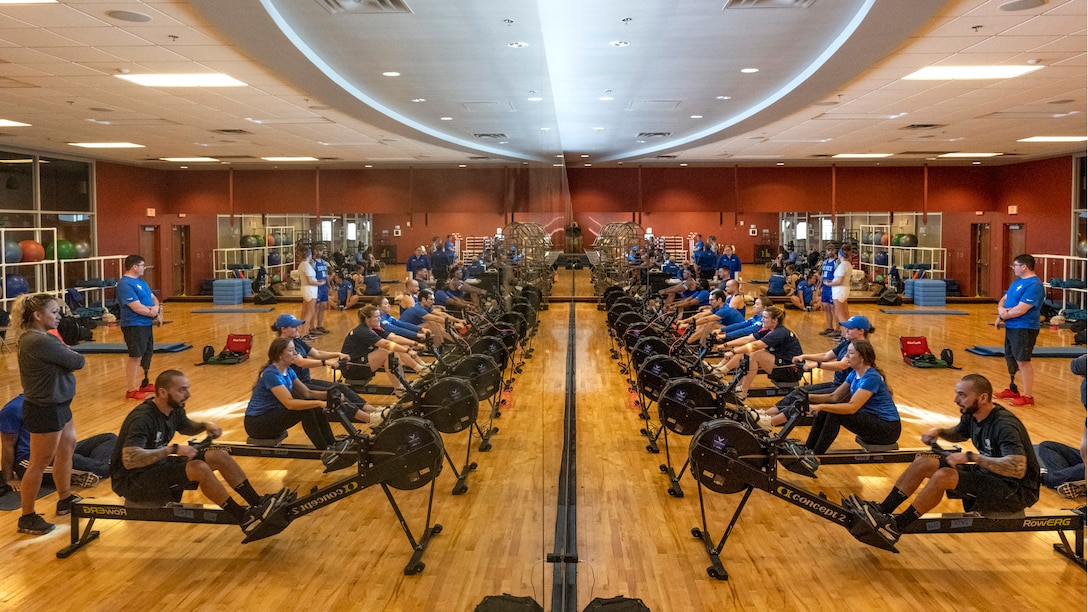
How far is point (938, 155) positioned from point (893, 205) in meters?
1.82

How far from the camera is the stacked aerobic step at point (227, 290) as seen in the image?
4.59 meters

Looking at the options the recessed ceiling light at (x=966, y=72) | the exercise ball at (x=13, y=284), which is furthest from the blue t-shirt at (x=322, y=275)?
the recessed ceiling light at (x=966, y=72)

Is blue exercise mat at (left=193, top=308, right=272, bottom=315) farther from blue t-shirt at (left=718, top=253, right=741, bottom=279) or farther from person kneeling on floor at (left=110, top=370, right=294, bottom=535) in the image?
blue t-shirt at (left=718, top=253, right=741, bottom=279)

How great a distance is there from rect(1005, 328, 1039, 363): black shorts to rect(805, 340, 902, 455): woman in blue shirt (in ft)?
9.51

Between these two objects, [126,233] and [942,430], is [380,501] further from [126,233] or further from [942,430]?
[942,430]

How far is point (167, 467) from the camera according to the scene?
3859mm

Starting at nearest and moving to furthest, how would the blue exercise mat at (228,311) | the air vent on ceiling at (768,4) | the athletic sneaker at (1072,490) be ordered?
the athletic sneaker at (1072,490) → the blue exercise mat at (228,311) → the air vent on ceiling at (768,4)

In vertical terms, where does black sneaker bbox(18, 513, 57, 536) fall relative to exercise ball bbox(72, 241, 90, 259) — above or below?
below

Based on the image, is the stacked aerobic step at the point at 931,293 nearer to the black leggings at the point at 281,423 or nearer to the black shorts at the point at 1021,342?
the black shorts at the point at 1021,342

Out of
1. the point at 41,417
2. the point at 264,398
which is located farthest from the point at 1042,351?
the point at 41,417

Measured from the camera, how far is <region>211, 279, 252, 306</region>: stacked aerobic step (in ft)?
Answer: 15.1

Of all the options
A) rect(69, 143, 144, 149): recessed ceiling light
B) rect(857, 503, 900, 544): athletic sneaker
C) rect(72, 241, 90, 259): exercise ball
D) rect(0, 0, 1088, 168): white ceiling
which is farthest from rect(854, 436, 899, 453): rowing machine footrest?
rect(69, 143, 144, 149): recessed ceiling light

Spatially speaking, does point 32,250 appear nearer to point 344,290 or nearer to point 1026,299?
point 344,290

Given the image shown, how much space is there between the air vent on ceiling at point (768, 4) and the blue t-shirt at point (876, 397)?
2.22 meters
